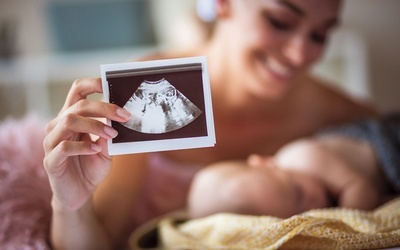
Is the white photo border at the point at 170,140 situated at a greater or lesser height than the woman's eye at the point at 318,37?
lesser

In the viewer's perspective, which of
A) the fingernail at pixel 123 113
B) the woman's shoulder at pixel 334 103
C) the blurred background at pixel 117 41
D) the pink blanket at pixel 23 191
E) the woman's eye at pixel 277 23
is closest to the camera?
the fingernail at pixel 123 113

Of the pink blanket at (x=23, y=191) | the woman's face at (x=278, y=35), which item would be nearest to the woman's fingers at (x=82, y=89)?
the pink blanket at (x=23, y=191)

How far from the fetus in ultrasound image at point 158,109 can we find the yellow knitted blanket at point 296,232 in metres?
0.21

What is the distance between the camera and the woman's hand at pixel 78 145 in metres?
0.55

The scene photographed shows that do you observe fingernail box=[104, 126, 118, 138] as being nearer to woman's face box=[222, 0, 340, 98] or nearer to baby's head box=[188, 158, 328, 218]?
baby's head box=[188, 158, 328, 218]

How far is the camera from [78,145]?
1.85 ft

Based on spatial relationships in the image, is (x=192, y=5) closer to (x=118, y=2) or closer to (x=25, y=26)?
(x=118, y=2)

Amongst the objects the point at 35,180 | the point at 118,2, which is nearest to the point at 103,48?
the point at 118,2

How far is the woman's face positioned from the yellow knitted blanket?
34 cm

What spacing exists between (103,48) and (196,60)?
1598 mm

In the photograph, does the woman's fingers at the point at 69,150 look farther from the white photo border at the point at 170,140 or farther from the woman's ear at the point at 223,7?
the woman's ear at the point at 223,7

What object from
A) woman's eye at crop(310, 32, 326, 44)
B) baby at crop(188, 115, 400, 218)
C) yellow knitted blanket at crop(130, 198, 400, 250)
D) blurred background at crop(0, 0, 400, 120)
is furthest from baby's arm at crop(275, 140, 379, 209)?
blurred background at crop(0, 0, 400, 120)

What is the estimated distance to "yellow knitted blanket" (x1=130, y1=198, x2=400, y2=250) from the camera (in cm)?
61

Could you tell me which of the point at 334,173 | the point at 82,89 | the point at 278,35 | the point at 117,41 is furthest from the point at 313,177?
the point at 117,41
